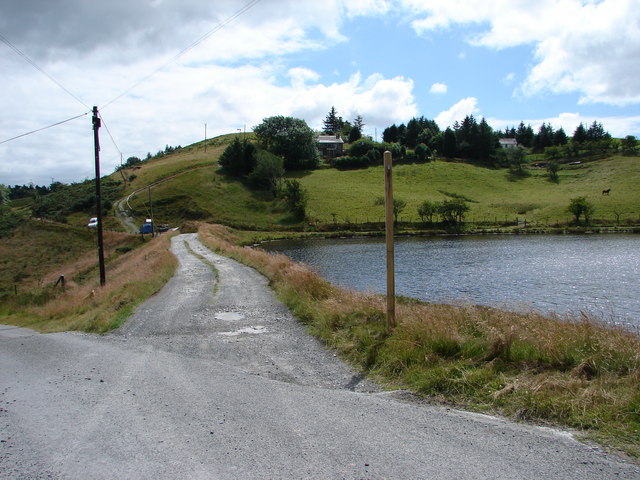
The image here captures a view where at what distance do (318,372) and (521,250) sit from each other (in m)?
46.0

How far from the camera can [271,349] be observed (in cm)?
1012

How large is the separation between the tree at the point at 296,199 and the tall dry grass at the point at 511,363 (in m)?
74.3

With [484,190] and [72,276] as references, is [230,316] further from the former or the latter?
[484,190]

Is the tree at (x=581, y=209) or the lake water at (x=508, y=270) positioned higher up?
the tree at (x=581, y=209)

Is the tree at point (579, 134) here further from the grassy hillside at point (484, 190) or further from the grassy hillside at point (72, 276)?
the grassy hillside at point (72, 276)

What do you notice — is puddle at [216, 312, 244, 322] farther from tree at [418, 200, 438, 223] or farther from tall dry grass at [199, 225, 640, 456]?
tree at [418, 200, 438, 223]

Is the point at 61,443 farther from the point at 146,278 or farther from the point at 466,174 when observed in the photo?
the point at 466,174

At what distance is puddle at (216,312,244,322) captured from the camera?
13.8m

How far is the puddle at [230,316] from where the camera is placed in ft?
45.3

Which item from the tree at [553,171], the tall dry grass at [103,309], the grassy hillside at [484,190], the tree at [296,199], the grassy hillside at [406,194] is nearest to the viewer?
the tall dry grass at [103,309]

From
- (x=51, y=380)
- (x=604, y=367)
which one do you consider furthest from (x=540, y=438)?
(x=51, y=380)

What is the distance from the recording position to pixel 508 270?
117 ft

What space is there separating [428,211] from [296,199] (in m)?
24.0

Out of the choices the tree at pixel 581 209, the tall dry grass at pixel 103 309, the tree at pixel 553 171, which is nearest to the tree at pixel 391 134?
the tree at pixel 553 171
